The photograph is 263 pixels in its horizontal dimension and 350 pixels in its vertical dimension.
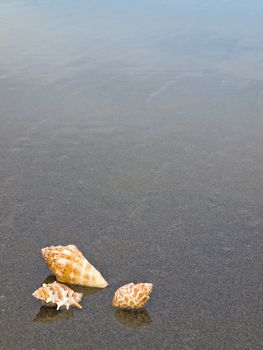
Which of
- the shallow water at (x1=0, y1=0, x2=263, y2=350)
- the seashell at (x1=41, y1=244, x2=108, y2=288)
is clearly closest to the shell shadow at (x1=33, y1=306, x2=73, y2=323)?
the shallow water at (x1=0, y1=0, x2=263, y2=350)

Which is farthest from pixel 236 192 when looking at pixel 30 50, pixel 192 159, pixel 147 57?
pixel 30 50

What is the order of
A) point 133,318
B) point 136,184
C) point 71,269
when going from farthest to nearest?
point 136,184 → point 71,269 → point 133,318

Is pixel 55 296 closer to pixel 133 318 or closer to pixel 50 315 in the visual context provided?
pixel 50 315

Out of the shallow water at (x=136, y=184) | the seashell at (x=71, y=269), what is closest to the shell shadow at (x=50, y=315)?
the shallow water at (x=136, y=184)

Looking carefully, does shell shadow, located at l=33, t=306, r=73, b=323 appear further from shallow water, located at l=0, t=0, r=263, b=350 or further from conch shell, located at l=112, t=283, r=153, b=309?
conch shell, located at l=112, t=283, r=153, b=309

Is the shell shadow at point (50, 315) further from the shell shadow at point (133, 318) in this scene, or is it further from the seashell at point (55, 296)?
the shell shadow at point (133, 318)

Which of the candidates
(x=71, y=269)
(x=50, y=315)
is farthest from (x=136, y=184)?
(x=50, y=315)
